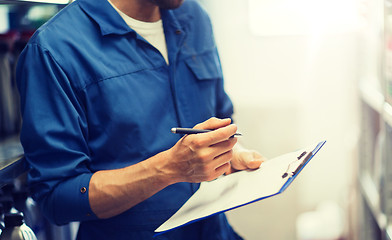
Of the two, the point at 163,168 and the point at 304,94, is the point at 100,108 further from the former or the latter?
the point at 304,94

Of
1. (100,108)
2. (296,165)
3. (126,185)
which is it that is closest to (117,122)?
(100,108)

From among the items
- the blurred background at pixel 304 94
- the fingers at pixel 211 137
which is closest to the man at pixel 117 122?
the fingers at pixel 211 137

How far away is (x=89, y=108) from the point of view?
1.11m

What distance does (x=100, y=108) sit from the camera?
3.69 feet

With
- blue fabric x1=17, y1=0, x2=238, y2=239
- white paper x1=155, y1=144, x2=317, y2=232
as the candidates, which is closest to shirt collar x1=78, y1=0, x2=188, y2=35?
blue fabric x1=17, y1=0, x2=238, y2=239

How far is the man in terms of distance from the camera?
105 cm

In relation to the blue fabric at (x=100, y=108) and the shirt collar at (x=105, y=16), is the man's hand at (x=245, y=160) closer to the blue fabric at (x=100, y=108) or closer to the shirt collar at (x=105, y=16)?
the blue fabric at (x=100, y=108)

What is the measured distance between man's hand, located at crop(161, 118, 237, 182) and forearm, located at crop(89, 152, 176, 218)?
25 mm

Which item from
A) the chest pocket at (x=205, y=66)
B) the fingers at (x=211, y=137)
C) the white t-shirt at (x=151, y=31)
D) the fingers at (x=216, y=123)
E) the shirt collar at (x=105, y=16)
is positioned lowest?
the fingers at (x=211, y=137)

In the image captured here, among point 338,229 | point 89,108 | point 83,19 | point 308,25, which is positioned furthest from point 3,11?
point 338,229

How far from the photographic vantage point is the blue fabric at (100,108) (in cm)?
107

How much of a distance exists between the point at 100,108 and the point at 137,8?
0.30m

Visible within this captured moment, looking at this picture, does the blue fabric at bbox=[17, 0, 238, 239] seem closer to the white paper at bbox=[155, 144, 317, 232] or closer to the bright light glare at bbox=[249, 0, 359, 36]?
the white paper at bbox=[155, 144, 317, 232]

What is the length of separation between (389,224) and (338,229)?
1.05 meters
